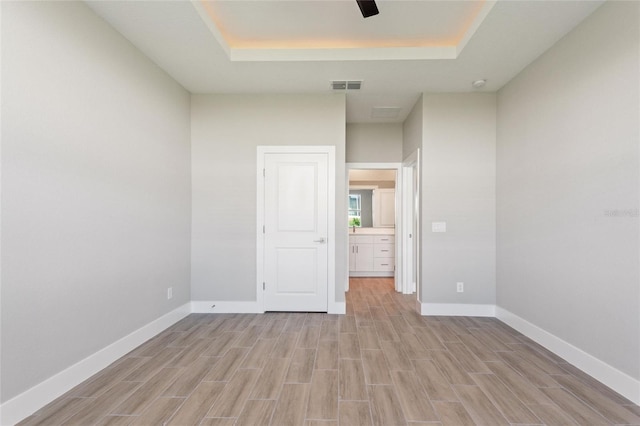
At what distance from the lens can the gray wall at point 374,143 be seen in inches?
189

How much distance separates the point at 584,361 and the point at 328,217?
2668mm

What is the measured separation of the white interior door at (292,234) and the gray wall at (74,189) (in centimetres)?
120

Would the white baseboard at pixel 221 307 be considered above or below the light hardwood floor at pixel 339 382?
Answer: above

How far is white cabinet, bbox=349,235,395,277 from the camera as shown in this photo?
19.4 feet

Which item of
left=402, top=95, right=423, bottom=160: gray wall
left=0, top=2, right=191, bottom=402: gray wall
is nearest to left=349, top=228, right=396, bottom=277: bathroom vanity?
left=402, top=95, right=423, bottom=160: gray wall

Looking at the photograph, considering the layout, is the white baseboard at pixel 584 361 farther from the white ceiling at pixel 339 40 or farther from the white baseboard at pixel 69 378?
the white baseboard at pixel 69 378

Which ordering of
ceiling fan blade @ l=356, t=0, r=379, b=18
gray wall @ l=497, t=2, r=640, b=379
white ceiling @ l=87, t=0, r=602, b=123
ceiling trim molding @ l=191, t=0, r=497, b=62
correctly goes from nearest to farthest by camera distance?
ceiling fan blade @ l=356, t=0, r=379, b=18 → gray wall @ l=497, t=2, r=640, b=379 → white ceiling @ l=87, t=0, r=602, b=123 → ceiling trim molding @ l=191, t=0, r=497, b=62

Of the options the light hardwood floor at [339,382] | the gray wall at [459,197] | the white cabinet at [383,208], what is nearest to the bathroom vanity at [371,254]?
the white cabinet at [383,208]

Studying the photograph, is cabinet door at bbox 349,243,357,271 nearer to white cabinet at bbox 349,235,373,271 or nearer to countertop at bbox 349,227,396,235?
white cabinet at bbox 349,235,373,271

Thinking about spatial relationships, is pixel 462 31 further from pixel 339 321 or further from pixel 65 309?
pixel 65 309

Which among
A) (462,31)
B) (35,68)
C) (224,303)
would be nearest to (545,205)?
(462,31)

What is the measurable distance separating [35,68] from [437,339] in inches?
152

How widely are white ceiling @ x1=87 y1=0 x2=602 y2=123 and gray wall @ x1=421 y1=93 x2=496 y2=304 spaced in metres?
0.30

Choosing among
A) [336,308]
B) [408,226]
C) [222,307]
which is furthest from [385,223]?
[222,307]
